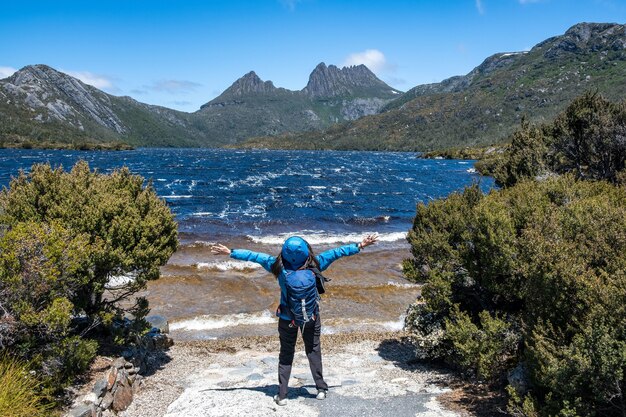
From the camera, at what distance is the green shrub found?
704 centimetres

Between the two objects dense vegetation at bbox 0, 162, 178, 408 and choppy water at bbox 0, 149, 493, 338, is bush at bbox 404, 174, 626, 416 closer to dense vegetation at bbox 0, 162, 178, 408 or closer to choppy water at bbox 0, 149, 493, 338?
choppy water at bbox 0, 149, 493, 338

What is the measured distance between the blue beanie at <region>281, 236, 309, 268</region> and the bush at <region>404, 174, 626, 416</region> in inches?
157

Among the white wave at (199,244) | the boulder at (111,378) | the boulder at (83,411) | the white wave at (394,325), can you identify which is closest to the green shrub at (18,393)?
the boulder at (83,411)

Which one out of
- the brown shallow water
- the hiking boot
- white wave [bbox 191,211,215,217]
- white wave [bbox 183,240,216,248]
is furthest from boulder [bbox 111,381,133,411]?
white wave [bbox 191,211,215,217]

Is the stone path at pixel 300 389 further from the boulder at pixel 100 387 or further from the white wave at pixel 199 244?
the white wave at pixel 199 244

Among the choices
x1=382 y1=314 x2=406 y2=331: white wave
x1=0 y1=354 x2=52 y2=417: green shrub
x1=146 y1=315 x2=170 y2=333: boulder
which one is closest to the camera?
x1=0 y1=354 x2=52 y2=417: green shrub

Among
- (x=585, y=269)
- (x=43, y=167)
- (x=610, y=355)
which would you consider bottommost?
(x=610, y=355)

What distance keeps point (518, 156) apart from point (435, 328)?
30.3 metres

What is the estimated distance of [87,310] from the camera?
36.0 feet

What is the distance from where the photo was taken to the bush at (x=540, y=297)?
6.18 meters

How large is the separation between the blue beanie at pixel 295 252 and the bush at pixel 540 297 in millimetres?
3984

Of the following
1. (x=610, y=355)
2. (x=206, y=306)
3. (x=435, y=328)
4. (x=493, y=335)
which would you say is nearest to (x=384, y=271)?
(x=206, y=306)

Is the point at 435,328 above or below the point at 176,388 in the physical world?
above

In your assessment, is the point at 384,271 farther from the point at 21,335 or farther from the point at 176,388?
the point at 21,335
